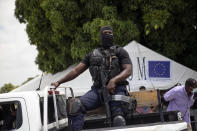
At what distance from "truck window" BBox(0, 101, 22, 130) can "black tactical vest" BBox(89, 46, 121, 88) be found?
90cm

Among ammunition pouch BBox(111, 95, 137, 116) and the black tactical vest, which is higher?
the black tactical vest

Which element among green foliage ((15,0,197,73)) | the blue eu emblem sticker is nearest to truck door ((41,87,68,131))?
the blue eu emblem sticker

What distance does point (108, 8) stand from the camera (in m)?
10.4

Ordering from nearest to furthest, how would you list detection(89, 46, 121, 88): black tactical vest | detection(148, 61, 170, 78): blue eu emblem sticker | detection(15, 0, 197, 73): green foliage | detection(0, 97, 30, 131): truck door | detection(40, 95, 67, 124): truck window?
detection(0, 97, 30, 131): truck door → detection(89, 46, 121, 88): black tactical vest → detection(40, 95, 67, 124): truck window → detection(148, 61, 170, 78): blue eu emblem sticker → detection(15, 0, 197, 73): green foliage

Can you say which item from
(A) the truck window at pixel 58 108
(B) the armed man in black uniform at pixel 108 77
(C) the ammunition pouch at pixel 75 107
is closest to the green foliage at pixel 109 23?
(A) the truck window at pixel 58 108

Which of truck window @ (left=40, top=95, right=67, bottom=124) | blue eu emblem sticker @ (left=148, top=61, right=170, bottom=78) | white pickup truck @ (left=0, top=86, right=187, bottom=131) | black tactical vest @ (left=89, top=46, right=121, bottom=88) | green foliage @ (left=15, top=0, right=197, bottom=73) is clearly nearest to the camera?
white pickup truck @ (left=0, top=86, right=187, bottom=131)

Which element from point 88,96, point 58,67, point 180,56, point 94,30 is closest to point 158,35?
point 180,56

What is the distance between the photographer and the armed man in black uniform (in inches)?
139

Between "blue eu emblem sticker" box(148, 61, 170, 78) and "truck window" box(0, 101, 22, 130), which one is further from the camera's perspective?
"blue eu emblem sticker" box(148, 61, 170, 78)

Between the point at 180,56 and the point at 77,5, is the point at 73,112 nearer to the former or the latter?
the point at 77,5

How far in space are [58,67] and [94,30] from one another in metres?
2.93

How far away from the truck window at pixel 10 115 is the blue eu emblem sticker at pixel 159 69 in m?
5.76

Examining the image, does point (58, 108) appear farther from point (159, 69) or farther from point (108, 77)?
point (159, 69)

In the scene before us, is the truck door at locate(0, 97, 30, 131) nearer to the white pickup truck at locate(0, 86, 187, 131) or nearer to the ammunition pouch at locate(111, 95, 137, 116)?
the white pickup truck at locate(0, 86, 187, 131)
